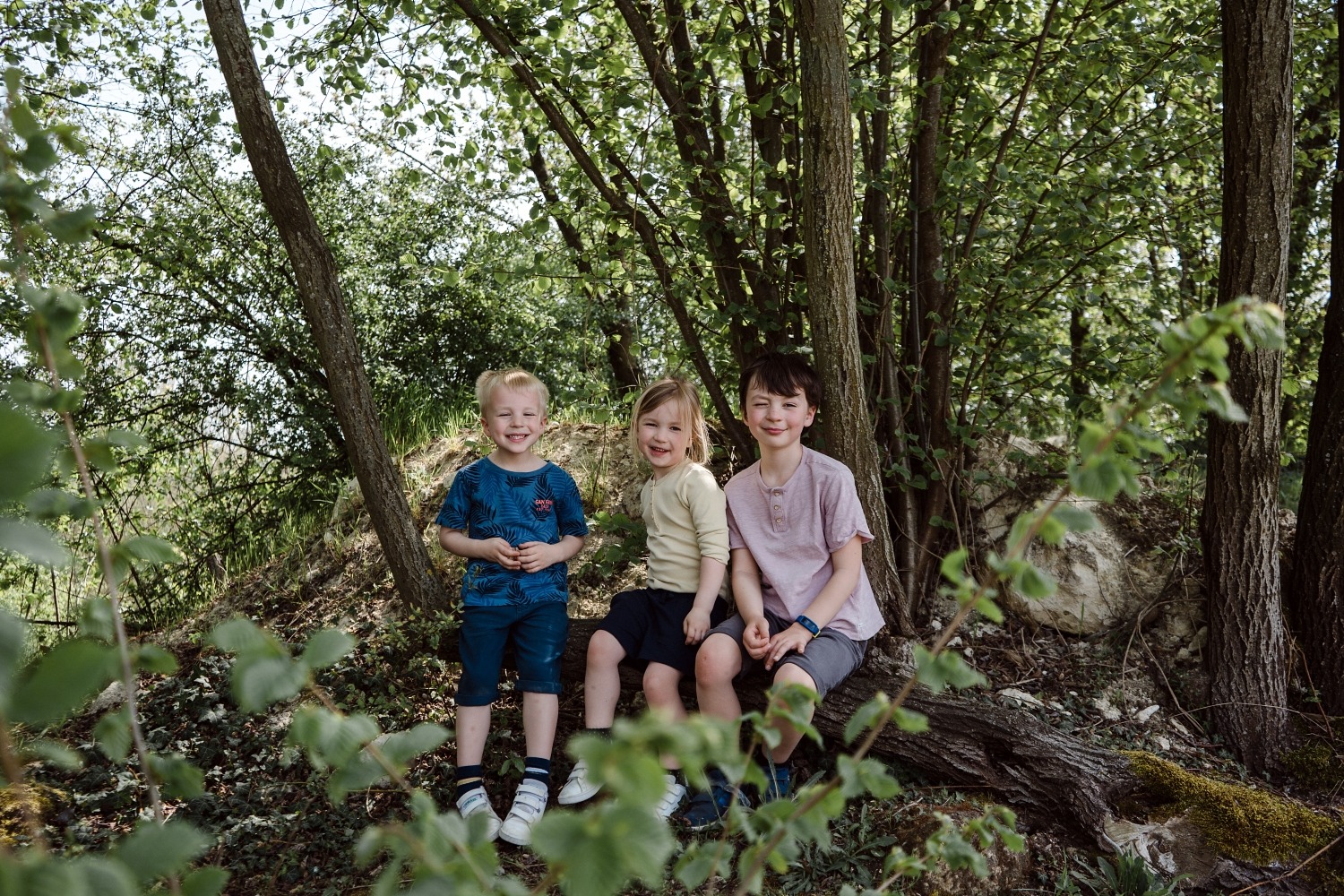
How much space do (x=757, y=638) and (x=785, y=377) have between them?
0.87 meters

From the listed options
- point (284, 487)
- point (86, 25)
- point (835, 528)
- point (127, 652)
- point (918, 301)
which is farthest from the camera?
point (284, 487)

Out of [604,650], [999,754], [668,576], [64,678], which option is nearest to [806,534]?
[668,576]

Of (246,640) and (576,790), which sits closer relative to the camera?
(246,640)

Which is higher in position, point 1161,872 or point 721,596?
point 721,596

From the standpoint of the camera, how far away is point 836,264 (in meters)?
3.26

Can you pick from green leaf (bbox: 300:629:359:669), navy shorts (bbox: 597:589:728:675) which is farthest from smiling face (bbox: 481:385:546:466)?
green leaf (bbox: 300:629:359:669)

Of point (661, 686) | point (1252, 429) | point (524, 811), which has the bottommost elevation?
point (524, 811)

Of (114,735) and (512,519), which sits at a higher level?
(114,735)

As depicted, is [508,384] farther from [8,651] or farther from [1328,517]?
[1328,517]

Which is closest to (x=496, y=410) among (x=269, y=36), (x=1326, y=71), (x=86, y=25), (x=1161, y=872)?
(x=269, y=36)

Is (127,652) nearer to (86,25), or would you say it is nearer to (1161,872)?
(1161,872)

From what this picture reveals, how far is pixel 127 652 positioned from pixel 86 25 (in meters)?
4.75

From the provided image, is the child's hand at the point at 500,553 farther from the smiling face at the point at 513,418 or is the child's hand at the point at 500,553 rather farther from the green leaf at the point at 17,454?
the green leaf at the point at 17,454

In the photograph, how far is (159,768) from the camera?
1.11m
